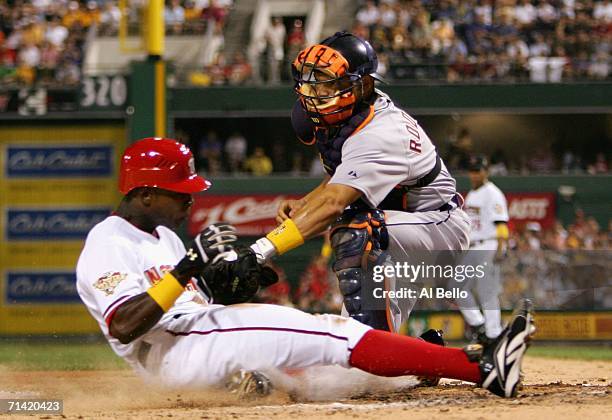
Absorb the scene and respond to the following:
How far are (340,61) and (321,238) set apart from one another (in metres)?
8.14

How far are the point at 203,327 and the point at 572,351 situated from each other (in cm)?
712

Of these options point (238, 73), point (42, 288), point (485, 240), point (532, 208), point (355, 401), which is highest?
point (355, 401)

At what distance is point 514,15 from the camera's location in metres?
16.9

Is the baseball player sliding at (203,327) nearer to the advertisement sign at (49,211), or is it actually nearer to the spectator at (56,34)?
the advertisement sign at (49,211)

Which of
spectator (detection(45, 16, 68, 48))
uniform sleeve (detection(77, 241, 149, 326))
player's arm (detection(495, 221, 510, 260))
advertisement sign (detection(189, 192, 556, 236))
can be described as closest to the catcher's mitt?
uniform sleeve (detection(77, 241, 149, 326))

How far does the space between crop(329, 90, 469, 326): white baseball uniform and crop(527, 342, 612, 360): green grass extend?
13.2 feet

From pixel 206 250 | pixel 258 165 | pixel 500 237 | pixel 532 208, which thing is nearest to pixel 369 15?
pixel 258 165

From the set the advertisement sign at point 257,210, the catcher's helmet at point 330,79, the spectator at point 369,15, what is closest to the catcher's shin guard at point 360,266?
the catcher's helmet at point 330,79

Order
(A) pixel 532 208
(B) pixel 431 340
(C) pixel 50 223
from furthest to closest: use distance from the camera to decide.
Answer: (A) pixel 532 208 → (C) pixel 50 223 → (B) pixel 431 340

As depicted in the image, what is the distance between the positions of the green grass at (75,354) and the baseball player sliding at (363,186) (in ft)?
11.3

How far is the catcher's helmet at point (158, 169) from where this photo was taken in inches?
188

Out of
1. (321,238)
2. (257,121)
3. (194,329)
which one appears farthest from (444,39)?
(194,329)

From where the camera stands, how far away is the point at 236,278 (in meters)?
4.84
